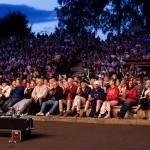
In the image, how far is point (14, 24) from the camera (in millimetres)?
76438

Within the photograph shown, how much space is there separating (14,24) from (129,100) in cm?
5968

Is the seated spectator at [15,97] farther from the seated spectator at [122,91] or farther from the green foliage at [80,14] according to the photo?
the green foliage at [80,14]

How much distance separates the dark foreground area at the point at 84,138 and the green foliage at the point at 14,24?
194ft

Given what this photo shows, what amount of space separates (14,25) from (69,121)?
5895 centimetres

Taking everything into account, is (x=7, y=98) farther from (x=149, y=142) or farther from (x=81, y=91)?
(x=149, y=142)

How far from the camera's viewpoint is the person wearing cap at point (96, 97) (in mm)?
18828

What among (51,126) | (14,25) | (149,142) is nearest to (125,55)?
(51,126)

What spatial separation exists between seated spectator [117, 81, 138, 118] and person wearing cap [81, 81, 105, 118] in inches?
34.1

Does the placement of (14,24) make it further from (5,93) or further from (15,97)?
(15,97)

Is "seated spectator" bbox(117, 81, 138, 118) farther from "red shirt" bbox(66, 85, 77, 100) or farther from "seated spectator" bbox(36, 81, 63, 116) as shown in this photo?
"seated spectator" bbox(36, 81, 63, 116)

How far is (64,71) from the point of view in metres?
35.4

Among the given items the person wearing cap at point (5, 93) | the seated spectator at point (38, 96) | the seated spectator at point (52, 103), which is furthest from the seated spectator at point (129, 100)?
the person wearing cap at point (5, 93)

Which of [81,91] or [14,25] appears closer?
[81,91]

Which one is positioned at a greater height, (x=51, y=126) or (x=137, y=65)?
(x=137, y=65)
